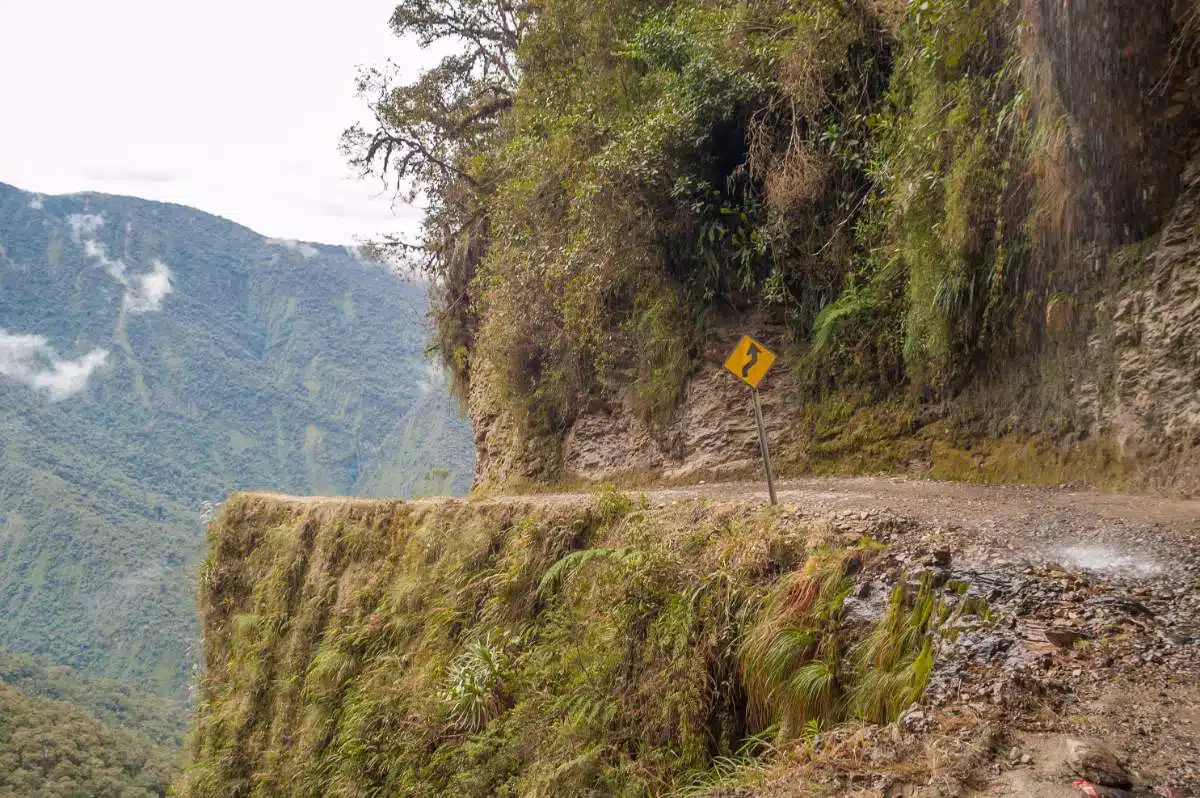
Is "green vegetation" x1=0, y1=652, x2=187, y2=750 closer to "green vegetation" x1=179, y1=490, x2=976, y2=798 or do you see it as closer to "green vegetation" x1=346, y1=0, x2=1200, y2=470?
"green vegetation" x1=179, y1=490, x2=976, y2=798

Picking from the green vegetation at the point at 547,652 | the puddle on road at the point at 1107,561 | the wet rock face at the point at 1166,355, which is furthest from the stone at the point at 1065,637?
the wet rock face at the point at 1166,355

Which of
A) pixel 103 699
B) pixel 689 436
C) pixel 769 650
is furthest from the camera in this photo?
pixel 103 699

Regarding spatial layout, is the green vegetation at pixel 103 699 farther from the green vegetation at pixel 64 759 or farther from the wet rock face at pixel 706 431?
the wet rock face at pixel 706 431

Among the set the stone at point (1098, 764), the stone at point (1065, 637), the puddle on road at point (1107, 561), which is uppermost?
the puddle on road at point (1107, 561)

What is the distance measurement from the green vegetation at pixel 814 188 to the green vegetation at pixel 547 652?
149 inches

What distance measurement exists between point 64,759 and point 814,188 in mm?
43213

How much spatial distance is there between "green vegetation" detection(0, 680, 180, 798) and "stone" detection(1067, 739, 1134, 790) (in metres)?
39.5

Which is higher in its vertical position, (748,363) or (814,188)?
(814,188)

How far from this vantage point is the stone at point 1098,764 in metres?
2.55

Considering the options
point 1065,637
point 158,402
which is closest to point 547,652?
point 1065,637

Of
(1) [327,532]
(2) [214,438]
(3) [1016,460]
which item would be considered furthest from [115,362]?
(3) [1016,460]

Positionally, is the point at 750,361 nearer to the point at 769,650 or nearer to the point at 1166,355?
the point at 769,650

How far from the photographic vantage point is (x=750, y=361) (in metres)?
6.82

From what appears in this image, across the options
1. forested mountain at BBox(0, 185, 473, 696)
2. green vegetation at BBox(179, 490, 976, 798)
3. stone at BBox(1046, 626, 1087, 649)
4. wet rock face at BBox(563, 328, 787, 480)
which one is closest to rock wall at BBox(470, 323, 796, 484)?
wet rock face at BBox(563, 328, 787, 480)
